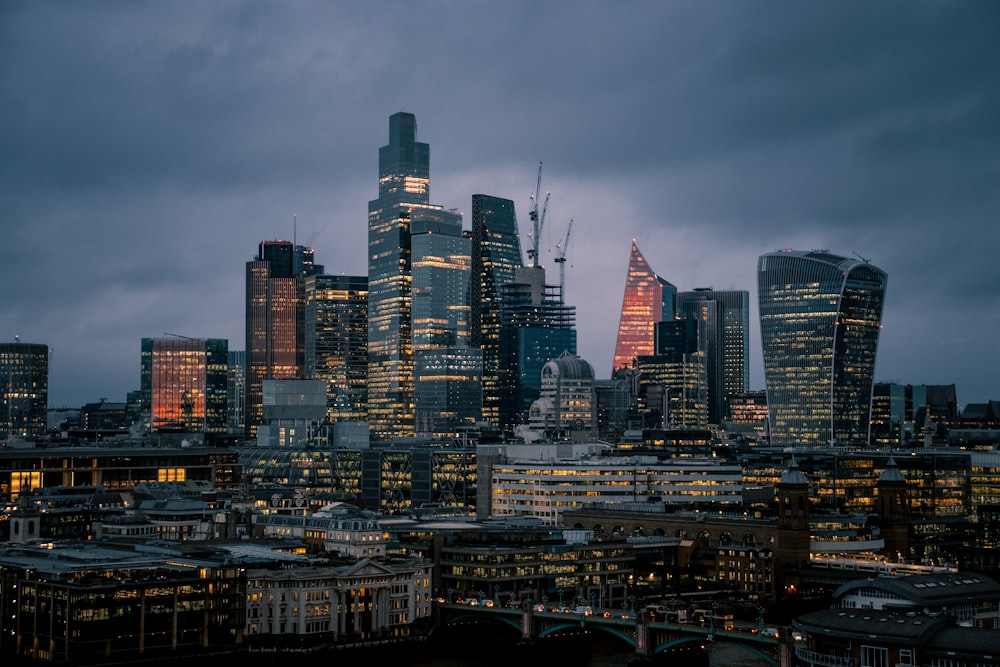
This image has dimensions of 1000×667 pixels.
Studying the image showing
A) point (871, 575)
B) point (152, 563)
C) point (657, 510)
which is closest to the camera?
point (152, 563)

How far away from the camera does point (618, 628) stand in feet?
433

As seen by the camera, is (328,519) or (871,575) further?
(328,519)

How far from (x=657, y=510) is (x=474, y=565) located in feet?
158

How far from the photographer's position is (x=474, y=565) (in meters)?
156

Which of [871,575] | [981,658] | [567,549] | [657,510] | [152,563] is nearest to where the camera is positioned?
[981,658]

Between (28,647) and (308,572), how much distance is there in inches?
1082

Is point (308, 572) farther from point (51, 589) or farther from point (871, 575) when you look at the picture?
point (871, 575)

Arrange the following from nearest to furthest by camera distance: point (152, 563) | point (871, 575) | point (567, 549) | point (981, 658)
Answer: point (981, 658) → point (152, 563) → point (871, 575) → point (567, 549)

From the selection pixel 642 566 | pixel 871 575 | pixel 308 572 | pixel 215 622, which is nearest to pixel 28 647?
pixel 215 622

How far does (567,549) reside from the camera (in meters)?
163

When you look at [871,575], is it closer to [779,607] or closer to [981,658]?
[779,607]

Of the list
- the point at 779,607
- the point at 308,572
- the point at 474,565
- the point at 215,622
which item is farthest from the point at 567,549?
the point at 215,622

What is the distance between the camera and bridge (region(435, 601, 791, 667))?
378 ft

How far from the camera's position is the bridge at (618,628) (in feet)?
378
